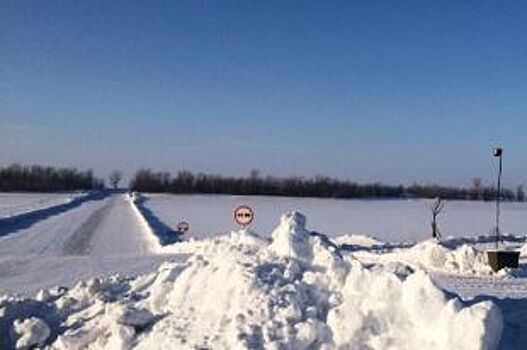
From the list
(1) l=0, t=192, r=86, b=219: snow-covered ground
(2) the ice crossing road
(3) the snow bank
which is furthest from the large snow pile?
(1) l=0, t=192, r=86, b=219: snow-covered ground

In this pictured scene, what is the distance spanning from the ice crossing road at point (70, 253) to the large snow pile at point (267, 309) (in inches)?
253

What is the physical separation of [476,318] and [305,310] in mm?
2123

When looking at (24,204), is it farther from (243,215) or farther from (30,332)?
(30,332)

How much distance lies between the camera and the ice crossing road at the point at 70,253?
72.4 feet

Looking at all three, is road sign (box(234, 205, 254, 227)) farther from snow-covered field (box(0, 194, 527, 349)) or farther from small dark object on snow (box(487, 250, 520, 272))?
snow-covered field (box(0, 194, 527, 349))

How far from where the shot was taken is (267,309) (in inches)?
410

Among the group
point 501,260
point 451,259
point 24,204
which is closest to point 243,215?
point 451,259

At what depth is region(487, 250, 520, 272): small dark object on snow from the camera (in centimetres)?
2256

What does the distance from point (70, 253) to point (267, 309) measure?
21542 mm

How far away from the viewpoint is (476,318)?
898 cm

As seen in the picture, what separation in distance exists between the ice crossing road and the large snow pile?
21.1 feet

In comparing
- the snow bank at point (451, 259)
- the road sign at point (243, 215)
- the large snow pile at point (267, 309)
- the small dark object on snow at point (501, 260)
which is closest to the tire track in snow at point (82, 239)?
the road sign at point (243, 215)

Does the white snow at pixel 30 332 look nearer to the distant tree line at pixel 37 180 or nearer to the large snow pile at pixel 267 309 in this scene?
the large snow pile at pixel 267 309

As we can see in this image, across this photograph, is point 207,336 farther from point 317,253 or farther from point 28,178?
point 28,178
